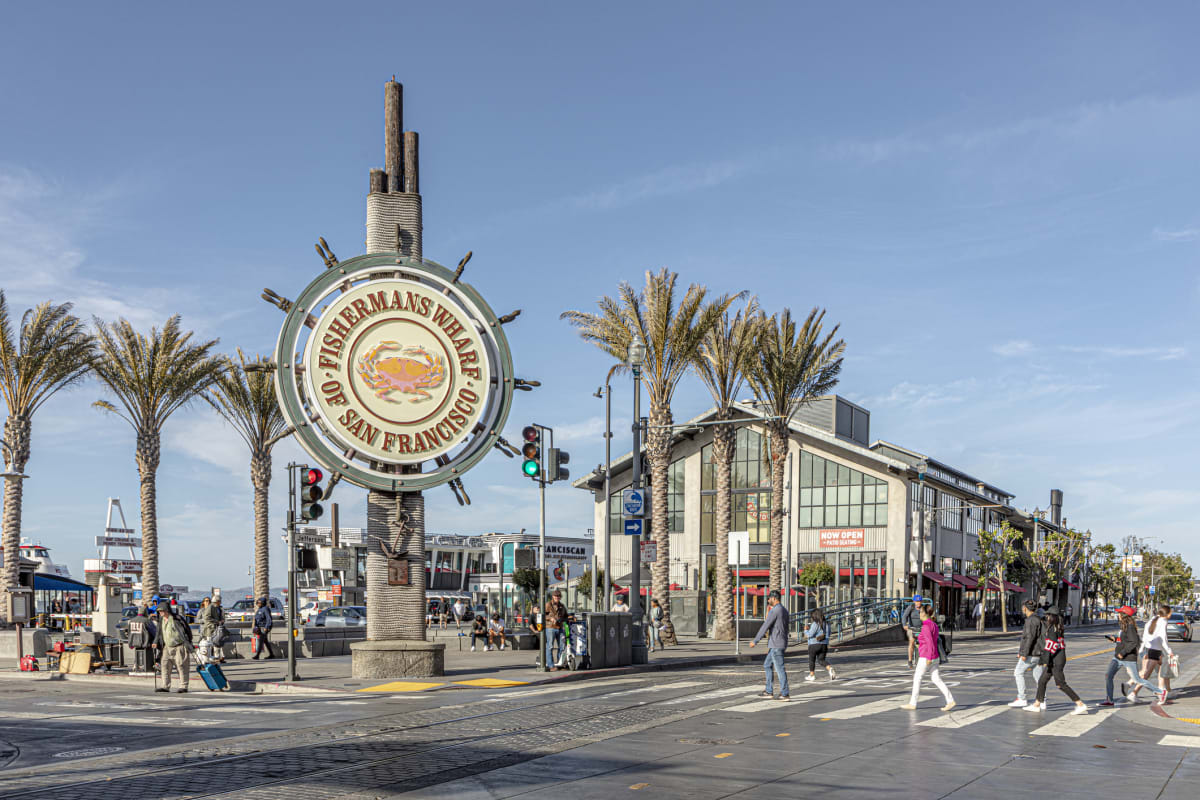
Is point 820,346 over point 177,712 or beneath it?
over

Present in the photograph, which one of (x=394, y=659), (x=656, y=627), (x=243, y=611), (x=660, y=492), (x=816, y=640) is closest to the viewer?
(x=816, y=640)

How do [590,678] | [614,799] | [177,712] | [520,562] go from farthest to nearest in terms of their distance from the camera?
[520,562] → [590,678] → [177,712] → [614,799]

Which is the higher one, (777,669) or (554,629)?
(777,669)

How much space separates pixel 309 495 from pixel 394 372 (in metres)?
3.88

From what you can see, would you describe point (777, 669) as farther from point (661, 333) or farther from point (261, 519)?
point (261, 519)

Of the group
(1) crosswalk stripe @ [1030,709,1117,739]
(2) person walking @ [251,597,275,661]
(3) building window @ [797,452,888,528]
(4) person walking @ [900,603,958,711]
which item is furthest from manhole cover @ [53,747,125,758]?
(3) building window @ [797,452,888,528]

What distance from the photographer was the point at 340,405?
23250mm

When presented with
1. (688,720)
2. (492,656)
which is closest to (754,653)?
(492,656)

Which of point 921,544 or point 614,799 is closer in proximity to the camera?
point 614,799

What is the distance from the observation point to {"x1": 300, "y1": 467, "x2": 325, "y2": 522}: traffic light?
67.9ft

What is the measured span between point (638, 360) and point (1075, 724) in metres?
14.3

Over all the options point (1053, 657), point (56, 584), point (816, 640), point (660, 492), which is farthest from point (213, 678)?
point (56, 584)

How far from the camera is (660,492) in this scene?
38562 millimetres

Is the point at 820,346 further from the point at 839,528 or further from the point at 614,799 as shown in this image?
the point at 614,799
